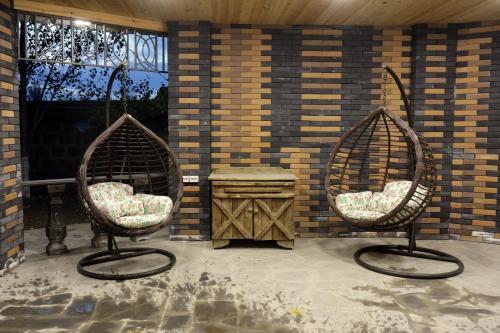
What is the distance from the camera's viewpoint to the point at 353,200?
433 centimetres

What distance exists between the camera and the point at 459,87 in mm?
4836

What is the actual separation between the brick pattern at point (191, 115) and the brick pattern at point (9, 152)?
1.62m

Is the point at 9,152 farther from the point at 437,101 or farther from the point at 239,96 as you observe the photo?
the point at 437,101

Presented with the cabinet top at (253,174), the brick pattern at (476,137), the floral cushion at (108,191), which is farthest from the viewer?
the brick pattern at (476,137)

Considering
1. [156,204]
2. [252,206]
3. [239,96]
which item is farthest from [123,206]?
[239,96]

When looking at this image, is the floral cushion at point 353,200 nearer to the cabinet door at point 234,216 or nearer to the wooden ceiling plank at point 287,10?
the cabinet door at point 234,216

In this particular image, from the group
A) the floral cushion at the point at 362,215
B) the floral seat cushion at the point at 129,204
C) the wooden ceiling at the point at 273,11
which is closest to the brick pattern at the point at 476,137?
the wooden ceiling at the point at 273,11

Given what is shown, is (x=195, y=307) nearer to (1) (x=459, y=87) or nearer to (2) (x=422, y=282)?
(2) (x=422, y=282)

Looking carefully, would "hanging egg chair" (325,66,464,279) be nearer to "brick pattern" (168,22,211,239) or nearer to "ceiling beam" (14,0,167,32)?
"brick pattern" (168,22,211,239)

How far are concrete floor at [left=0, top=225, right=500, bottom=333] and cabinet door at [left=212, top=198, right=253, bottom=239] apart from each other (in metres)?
0.26

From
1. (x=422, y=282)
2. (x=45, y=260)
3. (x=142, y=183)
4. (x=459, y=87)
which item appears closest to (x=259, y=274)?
(x=422, y=282)

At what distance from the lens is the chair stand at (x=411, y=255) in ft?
11.9

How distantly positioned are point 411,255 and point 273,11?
2.95m

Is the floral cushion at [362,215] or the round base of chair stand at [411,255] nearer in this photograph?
the round base of chair stand at [411,255]
